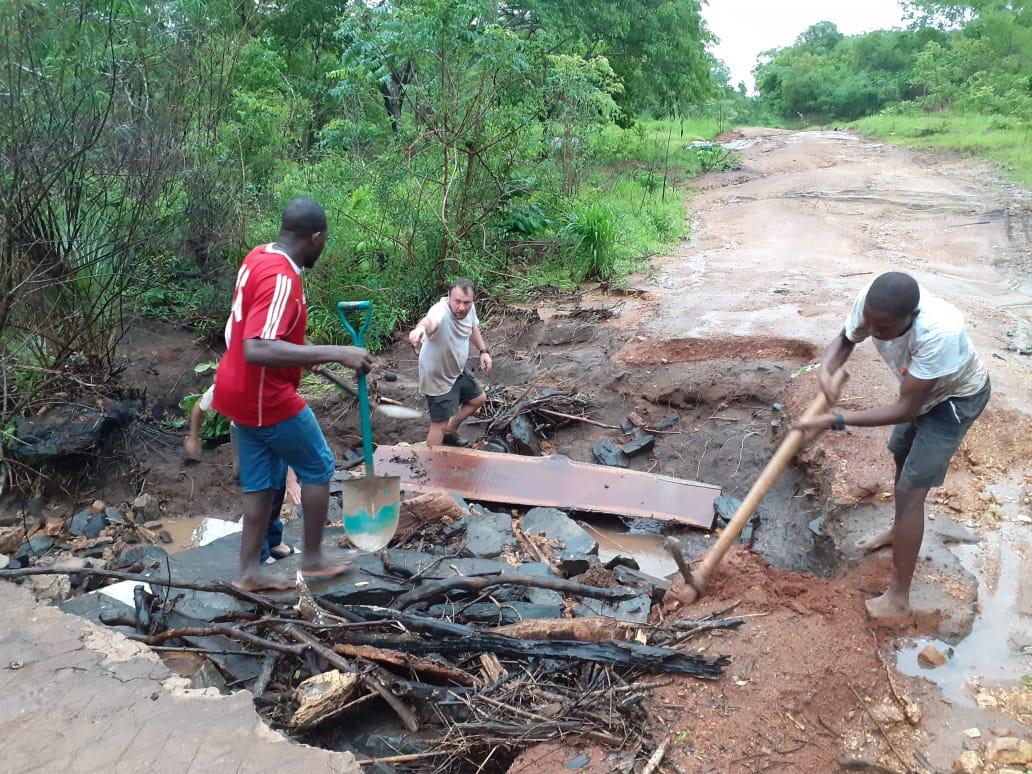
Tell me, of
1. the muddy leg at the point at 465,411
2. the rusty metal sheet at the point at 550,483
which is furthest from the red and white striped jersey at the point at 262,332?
the muddy leg at the point at 465,411

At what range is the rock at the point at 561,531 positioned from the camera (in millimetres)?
4871

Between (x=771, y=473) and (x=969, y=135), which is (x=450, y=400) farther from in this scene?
(x=969, y=135)

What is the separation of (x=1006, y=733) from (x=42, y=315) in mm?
7099

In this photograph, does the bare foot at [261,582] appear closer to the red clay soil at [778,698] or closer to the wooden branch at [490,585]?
the wooden branch at [490,585]

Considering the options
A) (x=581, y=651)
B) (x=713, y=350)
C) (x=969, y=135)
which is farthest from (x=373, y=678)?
(x=969, y=135)

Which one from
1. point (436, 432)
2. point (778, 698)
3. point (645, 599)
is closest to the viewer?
point (778, 698)

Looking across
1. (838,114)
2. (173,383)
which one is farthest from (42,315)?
(838,114)

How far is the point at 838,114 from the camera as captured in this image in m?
39.5

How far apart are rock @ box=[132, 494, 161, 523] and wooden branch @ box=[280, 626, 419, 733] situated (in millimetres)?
3404

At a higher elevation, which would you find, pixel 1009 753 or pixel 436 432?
pixel 436 432

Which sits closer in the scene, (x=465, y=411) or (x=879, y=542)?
(x=879, y=542)

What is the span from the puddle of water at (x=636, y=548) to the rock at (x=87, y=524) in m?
3.52

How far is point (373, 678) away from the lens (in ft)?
10.3

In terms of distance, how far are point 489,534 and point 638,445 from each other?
6.95 feet
